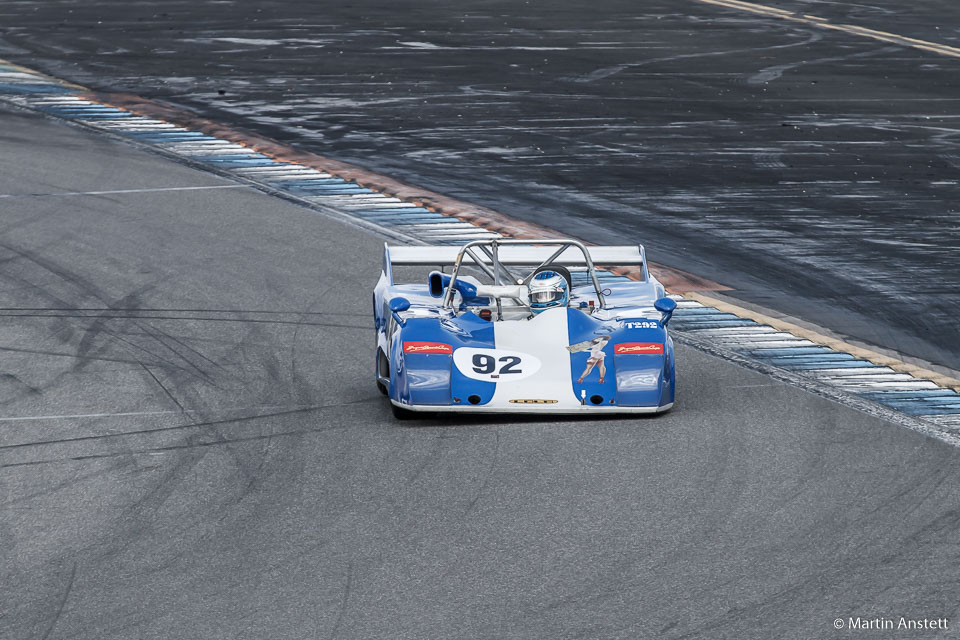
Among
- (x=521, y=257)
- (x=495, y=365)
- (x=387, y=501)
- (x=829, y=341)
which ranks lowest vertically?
(x=829, y=341)

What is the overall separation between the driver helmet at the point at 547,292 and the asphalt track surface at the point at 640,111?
3.83 meters

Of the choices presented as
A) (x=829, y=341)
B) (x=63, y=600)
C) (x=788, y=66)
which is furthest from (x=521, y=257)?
(x=788, y=66)

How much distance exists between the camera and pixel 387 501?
9.32 metres

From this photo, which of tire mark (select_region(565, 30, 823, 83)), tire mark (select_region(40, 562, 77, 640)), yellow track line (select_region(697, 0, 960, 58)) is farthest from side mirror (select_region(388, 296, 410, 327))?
yellow track line (select_region(697, 0, 960, 58))

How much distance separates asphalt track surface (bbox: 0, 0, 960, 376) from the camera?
16.2m

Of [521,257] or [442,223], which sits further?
[442,223]

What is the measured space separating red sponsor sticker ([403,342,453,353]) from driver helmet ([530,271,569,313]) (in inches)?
33.6

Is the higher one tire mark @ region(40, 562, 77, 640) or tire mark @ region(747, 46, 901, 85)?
tire mark @ region(40, 562, 77, 640)

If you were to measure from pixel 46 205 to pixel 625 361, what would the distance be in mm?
9899

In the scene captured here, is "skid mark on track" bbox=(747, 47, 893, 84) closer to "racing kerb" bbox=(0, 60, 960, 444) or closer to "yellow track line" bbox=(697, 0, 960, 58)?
"yellow track line" bbox=(697, 0, 960, 58)

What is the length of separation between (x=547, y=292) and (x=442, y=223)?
22.2 ft

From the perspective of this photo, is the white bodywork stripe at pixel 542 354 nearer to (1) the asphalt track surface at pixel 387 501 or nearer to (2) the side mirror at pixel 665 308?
(1) the asphalt track surface at pixel 387 501

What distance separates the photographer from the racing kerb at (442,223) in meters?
12.0

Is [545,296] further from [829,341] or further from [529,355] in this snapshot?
[829,341]
